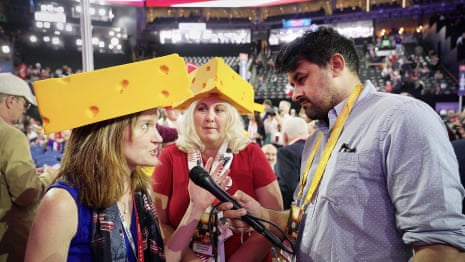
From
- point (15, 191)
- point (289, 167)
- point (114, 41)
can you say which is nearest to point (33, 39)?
point (114, 41)

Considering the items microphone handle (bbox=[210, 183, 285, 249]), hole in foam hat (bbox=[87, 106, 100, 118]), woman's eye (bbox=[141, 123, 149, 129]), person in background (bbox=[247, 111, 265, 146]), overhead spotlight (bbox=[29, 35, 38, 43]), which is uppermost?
overhead spotlight (bbox=[29, 35, 38, 43])

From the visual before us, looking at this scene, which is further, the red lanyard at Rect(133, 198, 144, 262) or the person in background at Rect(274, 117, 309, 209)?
the person in background at Rect(274, 117, 309, 209)

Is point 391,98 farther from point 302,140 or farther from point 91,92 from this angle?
point 302,140

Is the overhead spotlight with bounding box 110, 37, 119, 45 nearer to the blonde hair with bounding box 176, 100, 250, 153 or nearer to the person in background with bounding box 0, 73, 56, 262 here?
the person in background with bounding box 0, 73, 56, 262

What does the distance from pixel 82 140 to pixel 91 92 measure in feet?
0.66

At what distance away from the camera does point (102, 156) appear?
1271 millimetres

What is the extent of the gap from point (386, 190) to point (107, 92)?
97cm

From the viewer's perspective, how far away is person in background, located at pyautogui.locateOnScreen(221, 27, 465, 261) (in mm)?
1077

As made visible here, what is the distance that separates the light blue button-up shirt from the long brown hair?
727mm

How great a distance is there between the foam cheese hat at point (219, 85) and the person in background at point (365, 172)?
1.53 feet

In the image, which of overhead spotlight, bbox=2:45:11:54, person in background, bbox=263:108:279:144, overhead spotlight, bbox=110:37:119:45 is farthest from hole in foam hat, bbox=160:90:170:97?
overhead spotlight, bbox=2:45:11:54

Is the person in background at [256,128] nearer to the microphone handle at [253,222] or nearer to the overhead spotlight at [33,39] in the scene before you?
the microphone handle at [253,222]

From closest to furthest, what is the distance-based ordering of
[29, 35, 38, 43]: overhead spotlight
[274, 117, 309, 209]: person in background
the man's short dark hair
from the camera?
the man's short dark hair → [274, 117, 309, 209]: person in background → [29, 35, 38, 43]: overhead spotlight

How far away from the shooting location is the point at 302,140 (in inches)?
122
